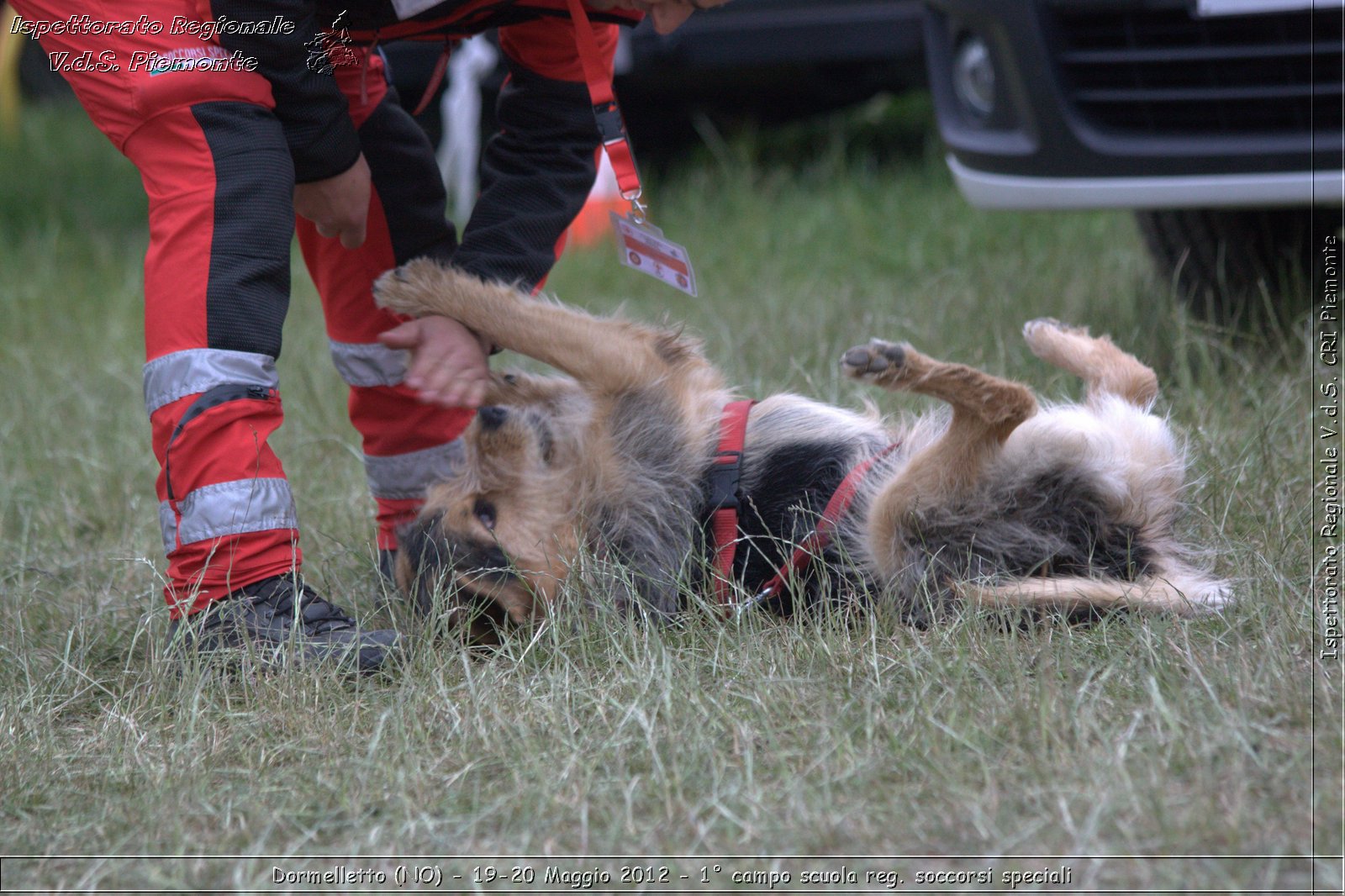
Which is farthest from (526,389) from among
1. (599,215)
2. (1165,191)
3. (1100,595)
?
(599,215)

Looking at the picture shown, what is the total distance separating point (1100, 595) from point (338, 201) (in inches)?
76.4

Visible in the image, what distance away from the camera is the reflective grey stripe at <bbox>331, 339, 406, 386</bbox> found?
3.25 meters

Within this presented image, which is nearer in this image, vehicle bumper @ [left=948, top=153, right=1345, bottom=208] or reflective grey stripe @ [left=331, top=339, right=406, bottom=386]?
reflective grey stripe @ [left=331, top=339, right=406, bottom=386]

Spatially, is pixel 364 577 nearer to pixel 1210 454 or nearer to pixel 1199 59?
pixel 1210 454

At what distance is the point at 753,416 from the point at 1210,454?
1.20 m

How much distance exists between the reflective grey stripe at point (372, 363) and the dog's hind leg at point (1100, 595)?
1606mm

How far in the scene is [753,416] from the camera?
119 inches

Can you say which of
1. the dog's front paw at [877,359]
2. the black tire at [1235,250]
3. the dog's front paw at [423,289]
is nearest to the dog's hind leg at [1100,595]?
the dog's front paw at [877,359]

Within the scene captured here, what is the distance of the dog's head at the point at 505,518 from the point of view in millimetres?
2676

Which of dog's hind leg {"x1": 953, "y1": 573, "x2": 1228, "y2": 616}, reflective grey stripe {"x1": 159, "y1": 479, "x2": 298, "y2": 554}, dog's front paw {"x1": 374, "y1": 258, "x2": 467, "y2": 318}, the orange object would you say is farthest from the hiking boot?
the orange object

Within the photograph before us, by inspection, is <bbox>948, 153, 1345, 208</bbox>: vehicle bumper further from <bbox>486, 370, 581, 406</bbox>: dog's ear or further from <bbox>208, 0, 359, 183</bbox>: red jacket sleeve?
<bbox>208, 0, 359, 183</bbox>: red jacket sleeve

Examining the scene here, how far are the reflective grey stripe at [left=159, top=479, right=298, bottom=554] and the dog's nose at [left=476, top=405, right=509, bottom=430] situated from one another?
560 mm

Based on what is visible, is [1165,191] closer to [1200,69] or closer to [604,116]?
[1200,69]

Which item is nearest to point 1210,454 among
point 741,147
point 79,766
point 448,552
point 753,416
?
point 753,416
